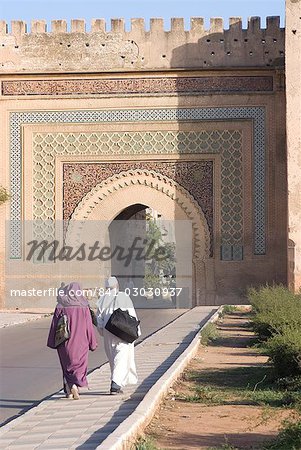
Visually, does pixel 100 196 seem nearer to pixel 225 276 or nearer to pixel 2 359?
pixel 225 276

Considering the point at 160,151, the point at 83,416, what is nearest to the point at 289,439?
the point at 83,416

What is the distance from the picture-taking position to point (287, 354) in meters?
7.73

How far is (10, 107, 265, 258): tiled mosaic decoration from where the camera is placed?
68.7 feet

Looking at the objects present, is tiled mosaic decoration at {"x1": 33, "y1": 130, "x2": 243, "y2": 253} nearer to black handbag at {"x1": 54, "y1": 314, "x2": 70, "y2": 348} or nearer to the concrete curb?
the concrete curb

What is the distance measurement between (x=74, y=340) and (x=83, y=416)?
3.64 feet

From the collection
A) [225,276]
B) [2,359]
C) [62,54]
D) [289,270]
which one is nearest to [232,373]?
[2,359]

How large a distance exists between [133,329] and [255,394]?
0.98m

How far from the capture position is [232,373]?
9031mm

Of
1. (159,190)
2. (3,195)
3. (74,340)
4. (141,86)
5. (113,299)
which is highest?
(141,86)

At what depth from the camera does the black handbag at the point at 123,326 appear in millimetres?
7660

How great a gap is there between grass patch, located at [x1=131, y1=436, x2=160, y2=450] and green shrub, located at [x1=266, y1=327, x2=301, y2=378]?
2324 millimetres

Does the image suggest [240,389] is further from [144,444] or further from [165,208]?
[165,208]

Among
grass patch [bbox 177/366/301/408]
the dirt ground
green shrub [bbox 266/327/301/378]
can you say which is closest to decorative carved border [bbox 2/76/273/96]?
grass patch [bbox 177/366/301/408]

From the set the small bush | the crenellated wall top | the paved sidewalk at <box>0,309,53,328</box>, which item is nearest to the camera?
the small bush
